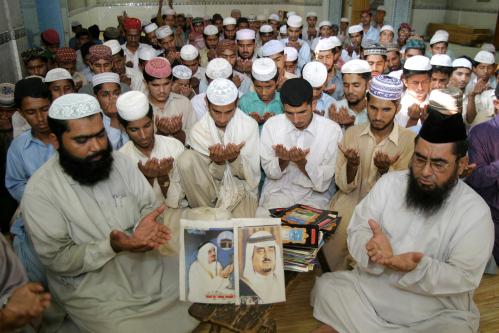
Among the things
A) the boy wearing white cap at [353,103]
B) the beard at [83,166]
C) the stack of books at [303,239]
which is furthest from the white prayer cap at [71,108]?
the boy wearing white cap at [353,103]

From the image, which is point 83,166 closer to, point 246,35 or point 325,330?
point 325,330

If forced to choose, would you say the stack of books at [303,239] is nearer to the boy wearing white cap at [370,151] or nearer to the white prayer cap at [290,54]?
the boy wearing white cap at [370,151]

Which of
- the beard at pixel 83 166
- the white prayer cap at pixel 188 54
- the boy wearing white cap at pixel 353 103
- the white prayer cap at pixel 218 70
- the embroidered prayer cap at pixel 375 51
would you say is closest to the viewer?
the beard at pixel 83 166

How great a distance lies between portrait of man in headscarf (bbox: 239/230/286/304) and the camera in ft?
7.34

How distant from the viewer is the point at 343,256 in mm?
3338

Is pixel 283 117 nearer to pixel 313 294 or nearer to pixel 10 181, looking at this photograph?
pixel 313 294

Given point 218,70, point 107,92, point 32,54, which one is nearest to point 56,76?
point 107,92

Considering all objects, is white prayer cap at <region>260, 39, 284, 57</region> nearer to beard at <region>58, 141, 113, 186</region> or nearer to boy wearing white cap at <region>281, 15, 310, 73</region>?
boy wearing white cap at <region>281, 15, 310, 73</region>

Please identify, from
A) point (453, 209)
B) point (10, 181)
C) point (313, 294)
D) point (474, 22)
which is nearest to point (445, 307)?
point (453, 209)

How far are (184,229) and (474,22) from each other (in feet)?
36.9

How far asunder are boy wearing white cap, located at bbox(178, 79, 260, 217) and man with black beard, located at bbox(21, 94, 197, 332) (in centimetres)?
87

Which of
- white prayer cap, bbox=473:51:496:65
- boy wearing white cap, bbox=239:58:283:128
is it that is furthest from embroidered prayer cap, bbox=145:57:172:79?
white prayer cap, bbox=473:51:496:65

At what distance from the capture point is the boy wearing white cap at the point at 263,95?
179 inches

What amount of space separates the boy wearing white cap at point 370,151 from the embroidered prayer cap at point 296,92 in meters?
0.52
